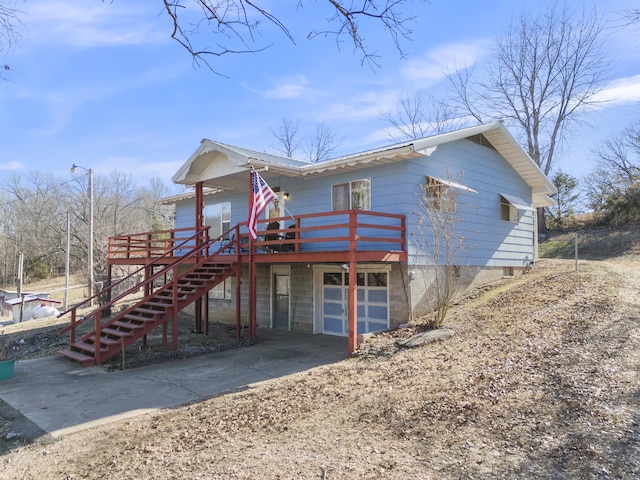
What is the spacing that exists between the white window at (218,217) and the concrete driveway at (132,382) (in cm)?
683

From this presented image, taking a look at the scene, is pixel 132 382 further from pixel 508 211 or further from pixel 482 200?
pixel 508 211

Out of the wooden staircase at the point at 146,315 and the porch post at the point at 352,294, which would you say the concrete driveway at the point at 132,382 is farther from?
the porch post at the point at 352,294

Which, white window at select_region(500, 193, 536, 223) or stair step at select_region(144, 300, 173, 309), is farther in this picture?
white window at select_region(500, 193, 536, 223)

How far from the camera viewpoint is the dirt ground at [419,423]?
14.3 ft

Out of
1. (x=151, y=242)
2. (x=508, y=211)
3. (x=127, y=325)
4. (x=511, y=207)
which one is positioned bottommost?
(x=127, y=325)

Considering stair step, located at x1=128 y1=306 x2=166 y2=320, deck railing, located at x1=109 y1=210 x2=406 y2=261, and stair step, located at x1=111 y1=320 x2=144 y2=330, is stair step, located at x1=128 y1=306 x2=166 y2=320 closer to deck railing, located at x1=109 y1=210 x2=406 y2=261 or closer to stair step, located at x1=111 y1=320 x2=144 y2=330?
stair step, located at x1=111 y1=320 x2=144 y2=330

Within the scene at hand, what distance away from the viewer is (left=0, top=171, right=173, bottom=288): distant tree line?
39.9 m

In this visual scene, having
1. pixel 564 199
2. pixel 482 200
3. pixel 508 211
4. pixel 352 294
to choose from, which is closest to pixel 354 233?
pixel 352 294

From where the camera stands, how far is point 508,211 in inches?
605

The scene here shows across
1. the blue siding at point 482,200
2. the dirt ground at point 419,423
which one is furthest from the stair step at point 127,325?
the blue siding at point 482,200

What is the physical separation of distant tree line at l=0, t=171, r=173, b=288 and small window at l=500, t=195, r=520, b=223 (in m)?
32.5

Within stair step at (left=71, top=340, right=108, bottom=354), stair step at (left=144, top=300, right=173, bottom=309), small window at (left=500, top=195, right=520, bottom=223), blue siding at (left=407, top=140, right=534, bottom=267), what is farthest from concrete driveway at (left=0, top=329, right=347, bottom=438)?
small window at (left=500, top=195, right=520, bottom=223)

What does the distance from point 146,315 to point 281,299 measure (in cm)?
492

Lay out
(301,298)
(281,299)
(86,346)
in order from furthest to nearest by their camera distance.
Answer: (281,299)
(301,298)
(86,346)
